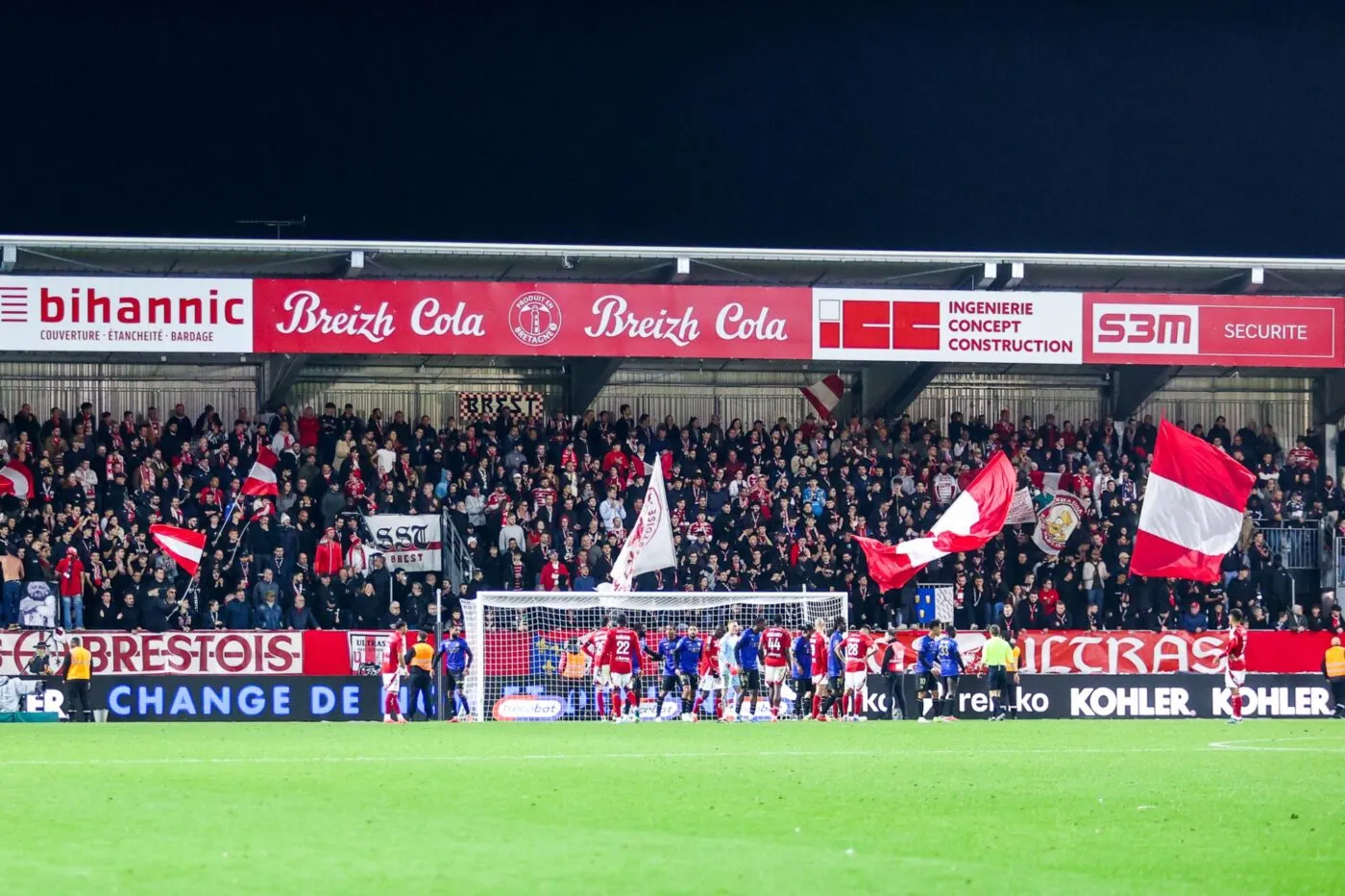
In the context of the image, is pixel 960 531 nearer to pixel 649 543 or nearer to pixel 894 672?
pixel 894 672

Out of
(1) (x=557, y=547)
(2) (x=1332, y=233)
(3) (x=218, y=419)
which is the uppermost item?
(2) (x=1332, y=233)

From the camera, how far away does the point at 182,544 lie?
116ft

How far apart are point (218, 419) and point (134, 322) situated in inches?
116

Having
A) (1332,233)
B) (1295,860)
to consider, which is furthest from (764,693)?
(1332,233)

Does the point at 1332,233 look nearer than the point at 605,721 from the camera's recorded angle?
No

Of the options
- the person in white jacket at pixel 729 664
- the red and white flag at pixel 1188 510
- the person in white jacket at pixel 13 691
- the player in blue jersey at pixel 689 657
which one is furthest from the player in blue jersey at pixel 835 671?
the person in white jacket at pixel 13 691

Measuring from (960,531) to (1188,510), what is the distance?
13.9 feet

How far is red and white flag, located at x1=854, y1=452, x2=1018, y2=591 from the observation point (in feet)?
122

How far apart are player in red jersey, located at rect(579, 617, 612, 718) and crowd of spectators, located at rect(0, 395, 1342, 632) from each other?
1.97 meters

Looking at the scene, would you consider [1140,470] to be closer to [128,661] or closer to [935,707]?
[935,707]

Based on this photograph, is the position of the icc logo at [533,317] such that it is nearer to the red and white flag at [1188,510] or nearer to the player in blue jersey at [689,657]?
the player in blue jersey at [689,657]

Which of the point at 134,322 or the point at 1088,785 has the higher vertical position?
the point at 134,322

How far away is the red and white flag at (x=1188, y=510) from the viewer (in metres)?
35.6

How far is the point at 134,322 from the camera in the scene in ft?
130
